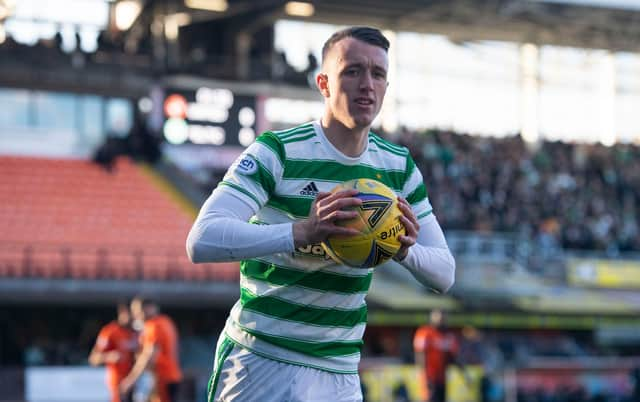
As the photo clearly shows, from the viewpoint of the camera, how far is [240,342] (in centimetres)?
403

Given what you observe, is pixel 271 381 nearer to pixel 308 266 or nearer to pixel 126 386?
pixel 308 266

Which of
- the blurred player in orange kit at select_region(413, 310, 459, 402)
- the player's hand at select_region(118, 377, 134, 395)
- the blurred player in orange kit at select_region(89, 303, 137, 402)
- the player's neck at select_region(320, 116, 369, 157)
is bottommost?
the blurred player in orange kit at select_region(413, 310, 459, 402)

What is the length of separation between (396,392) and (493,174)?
41.3 feet

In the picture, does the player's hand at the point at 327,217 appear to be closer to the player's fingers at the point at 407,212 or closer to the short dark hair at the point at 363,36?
the player's fingers at the point at 407,212

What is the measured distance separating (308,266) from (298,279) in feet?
0.21

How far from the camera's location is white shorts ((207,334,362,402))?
154 inches

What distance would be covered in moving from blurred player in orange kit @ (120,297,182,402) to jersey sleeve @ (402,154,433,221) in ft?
27.3

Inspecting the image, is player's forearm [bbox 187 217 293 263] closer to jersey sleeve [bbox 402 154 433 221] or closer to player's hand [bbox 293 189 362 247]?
player's hand [bbox 293 189 362 247]

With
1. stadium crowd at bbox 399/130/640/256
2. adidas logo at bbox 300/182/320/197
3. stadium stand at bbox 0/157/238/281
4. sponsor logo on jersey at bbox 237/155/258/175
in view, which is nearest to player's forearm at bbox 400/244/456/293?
adidas logo at bbox 300/182/320/197

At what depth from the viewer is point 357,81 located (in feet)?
12.7

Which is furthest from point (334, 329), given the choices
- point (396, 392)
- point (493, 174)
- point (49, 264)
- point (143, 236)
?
point (493, 174)

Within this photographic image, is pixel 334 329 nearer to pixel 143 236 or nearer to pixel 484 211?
pixel 143 236

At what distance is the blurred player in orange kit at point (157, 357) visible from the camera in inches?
479

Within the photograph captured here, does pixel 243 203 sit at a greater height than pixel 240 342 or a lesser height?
greater
